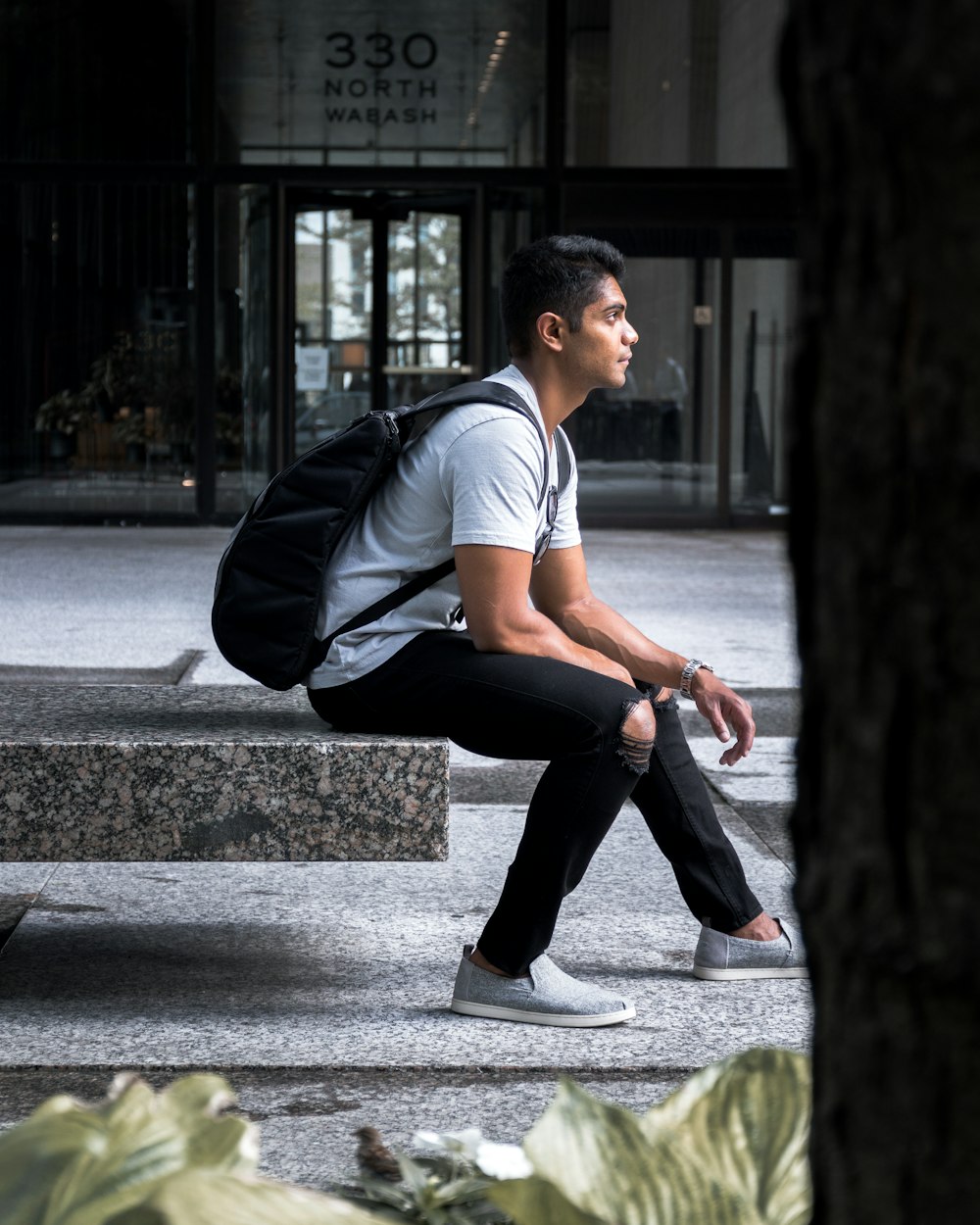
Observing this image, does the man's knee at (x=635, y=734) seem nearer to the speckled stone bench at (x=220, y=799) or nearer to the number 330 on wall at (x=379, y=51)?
the speckled stone bench at (x=220, y=799)

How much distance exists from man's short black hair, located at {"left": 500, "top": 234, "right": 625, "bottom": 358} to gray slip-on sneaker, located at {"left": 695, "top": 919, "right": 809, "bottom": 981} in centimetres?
129

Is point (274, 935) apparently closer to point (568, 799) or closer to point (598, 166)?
point (568, 799)

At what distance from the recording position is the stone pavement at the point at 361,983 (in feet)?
9.73

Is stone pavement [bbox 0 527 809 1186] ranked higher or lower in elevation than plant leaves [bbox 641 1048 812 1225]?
lower

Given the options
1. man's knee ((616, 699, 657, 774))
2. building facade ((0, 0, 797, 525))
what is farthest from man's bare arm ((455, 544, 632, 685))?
building facade ((0, 0, 797, 525))

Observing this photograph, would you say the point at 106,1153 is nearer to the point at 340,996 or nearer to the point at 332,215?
the point at 340,996

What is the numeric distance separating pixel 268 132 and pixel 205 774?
11780mm

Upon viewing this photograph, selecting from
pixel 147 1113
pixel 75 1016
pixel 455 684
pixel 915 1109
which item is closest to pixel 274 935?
pixel 75 1016

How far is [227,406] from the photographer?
14.7m

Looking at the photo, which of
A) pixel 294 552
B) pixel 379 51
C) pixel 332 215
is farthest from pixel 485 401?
pixel 332 215

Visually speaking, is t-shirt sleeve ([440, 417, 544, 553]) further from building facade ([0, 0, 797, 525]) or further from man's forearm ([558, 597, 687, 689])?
building facade ([0, 0, 797, 525])

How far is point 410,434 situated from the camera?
11.6ft

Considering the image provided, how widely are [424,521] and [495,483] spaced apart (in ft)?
0.71

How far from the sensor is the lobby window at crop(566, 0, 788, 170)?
14289 mm
